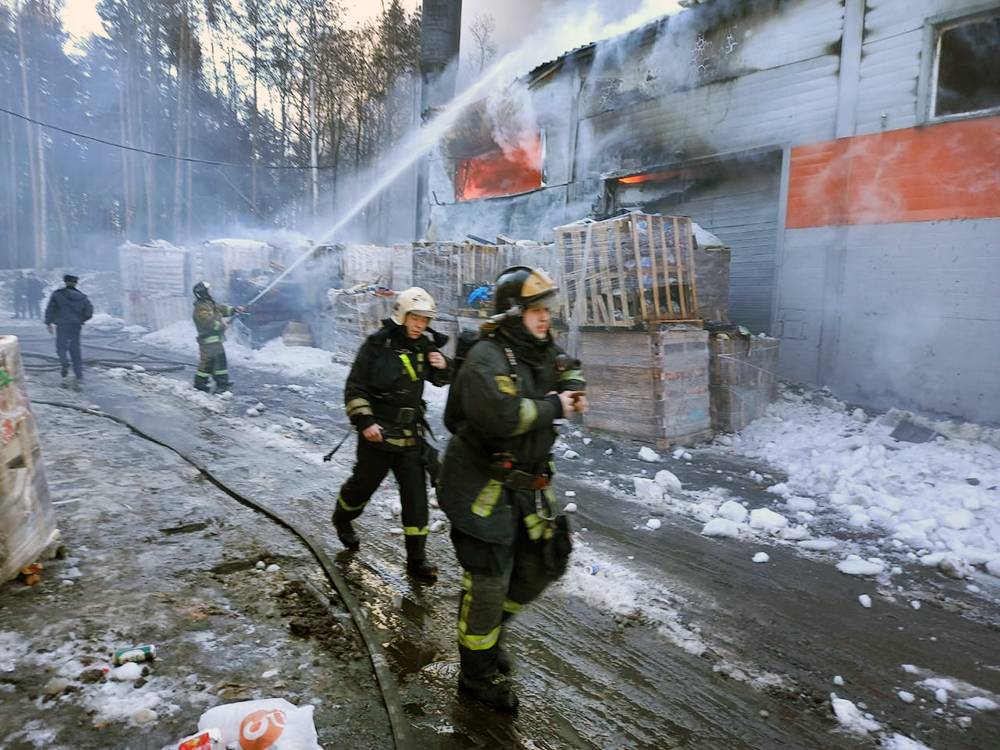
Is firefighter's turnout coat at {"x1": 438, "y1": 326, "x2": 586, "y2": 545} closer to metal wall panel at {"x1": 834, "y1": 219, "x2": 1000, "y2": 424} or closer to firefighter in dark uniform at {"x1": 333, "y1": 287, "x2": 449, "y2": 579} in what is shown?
firefighter in dark uniform at {"x1": 333, "y1": 287, "x2": 449, "y2": 579}

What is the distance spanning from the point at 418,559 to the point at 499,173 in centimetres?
1607

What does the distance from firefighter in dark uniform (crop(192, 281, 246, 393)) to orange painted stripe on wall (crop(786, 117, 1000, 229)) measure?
A: 934 cm

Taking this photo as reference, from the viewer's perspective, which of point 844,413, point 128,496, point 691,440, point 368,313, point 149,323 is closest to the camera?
point 128,496

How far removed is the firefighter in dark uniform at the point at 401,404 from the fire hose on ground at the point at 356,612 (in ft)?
1.83

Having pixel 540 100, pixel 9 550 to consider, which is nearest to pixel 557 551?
pixel 9 550

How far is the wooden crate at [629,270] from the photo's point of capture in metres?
7.14

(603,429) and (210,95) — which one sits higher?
(210,95)

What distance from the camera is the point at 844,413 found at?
27.2ft

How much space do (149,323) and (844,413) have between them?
19.9m

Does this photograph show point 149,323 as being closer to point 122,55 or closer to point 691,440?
point 691,440

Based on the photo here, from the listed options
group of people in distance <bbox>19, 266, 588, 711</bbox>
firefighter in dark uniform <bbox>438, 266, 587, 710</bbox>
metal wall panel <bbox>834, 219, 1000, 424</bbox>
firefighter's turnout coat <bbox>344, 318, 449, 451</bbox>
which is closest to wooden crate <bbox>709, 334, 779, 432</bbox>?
metal wall panel <bbox>834, 219, 1000, 424</bbox>

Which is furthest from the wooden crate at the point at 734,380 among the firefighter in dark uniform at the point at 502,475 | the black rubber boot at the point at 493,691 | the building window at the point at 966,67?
the black rubber boot at the point at 493,691

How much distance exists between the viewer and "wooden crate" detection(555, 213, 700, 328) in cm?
714

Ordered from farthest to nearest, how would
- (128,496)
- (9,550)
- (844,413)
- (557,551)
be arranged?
(844,413) → (128,496) → (9,550) → (557,551)
